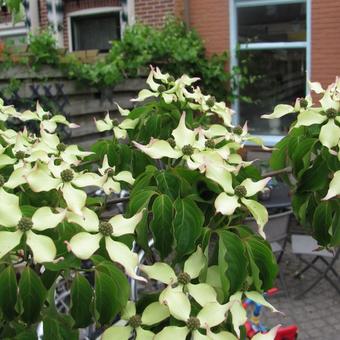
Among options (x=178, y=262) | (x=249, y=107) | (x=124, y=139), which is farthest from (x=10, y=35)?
(x=178, y=262)

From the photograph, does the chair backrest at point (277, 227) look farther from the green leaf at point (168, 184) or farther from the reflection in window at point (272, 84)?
the green leaf at point (168, 184)

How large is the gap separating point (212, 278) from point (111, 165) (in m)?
0.56

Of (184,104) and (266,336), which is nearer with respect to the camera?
(266,336)

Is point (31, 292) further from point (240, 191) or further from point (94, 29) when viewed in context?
point (94, 29)

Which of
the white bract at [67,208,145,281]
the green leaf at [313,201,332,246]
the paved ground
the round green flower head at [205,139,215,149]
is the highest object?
the round green flower head at [205,139,215,149]

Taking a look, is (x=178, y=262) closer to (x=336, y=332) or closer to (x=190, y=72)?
(x=336, y=332)

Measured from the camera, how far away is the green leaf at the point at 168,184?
1370mm

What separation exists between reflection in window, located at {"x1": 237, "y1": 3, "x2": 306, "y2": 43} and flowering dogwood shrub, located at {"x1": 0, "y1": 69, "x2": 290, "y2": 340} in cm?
662

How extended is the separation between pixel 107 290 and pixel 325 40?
6.86 metres

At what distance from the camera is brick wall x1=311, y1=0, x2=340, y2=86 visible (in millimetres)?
7289

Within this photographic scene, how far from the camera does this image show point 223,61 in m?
8.11

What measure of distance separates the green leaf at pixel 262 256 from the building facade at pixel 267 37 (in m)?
6.27

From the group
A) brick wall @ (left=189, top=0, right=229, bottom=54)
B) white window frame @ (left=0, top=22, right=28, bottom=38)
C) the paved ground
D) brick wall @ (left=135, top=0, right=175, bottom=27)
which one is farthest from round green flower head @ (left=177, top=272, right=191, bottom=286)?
white window frame @ (left=0, top=22, right=28, bottom=38)

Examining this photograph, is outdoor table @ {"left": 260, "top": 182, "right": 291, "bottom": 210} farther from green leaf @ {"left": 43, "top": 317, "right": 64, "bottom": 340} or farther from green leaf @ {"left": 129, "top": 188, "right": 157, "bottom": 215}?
green leaf @ {"left": 43, "top": 317, "right": 64, "bottom": 340}
